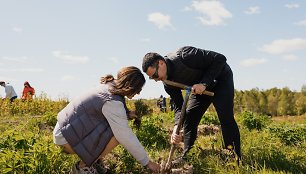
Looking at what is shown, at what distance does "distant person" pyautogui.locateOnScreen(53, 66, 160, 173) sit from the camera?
3170 millimetres

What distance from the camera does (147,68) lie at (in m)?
3.65

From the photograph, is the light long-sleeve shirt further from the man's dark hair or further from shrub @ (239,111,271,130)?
shrub @ (239,111,271,130)

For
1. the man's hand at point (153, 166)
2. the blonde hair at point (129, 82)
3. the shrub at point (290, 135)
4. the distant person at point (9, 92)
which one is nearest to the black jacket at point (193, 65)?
the blonde hair at point (129, 82)

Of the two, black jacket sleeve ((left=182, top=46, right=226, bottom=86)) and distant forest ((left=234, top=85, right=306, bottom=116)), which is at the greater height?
black jacket sleeve ((left=182, top=46, right=226, bottom=86))

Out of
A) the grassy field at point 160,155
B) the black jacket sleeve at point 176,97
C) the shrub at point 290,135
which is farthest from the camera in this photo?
the shrub at point 290,135

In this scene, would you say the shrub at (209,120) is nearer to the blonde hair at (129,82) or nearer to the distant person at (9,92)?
the blonde hair at (129,82)

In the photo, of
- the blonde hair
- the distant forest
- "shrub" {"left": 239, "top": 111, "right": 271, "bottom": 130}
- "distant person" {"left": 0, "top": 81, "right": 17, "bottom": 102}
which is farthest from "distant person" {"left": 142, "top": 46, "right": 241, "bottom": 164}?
the distant forest

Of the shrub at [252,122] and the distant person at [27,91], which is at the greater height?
the shrub at [252,122]

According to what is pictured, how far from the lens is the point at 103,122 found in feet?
10.9

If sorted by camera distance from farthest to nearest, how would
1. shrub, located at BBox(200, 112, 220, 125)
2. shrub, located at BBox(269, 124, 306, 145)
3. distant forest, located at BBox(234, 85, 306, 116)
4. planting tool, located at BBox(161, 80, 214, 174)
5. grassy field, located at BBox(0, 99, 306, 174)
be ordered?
1. distant forest, located at BBox(234, 85, 306, 116)
2. shrub, located at BBox(200, 112, 220, 125)
3. shrub, located at BBox(269, 124, 306, 145)
4. planting tool, located at BBox(161, 80, 214, 174)
5. grassy field, located at BBox(0, 99, 306, 174)

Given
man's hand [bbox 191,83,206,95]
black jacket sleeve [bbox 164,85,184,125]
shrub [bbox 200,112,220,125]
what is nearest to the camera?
man's hand [bbox 191,83,206,95]

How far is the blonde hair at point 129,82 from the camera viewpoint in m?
3.18

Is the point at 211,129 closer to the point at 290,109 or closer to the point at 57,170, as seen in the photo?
the point at 57,170

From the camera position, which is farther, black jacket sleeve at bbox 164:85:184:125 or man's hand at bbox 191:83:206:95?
black jacket sleeve at bbox 164:85:184:125
